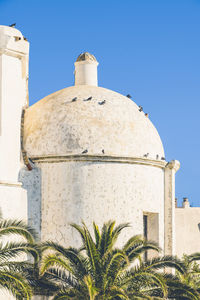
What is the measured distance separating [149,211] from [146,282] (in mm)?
6328

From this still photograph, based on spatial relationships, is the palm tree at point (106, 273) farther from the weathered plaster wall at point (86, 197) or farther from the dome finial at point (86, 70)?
the dome finial at point (86, 70)

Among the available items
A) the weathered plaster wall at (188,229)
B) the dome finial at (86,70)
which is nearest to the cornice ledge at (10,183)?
the dome finial at (86,70)

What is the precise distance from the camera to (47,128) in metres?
28.8

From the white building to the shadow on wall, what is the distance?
39 millimetres

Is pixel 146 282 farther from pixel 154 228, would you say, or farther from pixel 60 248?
pixel 154 228

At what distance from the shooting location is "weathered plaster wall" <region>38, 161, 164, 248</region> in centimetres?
2773

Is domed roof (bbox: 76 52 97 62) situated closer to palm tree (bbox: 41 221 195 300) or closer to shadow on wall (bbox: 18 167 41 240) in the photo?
shadow on wall (bbox: 18 167 41 240)

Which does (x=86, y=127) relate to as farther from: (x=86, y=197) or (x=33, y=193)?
(x=33, y=193)

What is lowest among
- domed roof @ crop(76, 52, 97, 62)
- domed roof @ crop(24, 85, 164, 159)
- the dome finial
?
domed roof @ crop(24, 85, 164, 159)

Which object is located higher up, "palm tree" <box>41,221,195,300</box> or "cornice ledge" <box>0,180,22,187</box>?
"cornice ledge" <box>0,180,22,187</box>

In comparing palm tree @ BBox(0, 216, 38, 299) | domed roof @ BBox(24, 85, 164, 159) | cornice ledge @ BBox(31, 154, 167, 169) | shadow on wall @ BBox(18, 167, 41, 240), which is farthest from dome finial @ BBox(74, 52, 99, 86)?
palm tree @ BBox(0, 216, 38, 299)

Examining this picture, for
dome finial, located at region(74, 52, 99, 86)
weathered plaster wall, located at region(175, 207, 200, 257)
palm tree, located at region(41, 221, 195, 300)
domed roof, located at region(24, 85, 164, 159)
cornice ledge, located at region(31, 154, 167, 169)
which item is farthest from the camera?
weathered plaster wall, located at region(175, 207, 200, 257)

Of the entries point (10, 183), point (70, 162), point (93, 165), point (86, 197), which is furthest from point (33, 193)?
point (93, 165)

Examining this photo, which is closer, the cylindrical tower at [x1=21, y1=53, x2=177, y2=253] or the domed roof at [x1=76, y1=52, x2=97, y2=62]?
the cylindrical tower at [x1=21, y1=53, x2=177, y2=253]
